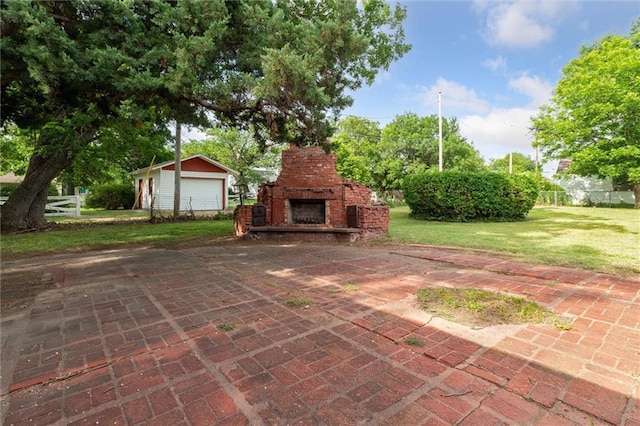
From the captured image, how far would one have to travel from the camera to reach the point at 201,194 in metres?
17.4

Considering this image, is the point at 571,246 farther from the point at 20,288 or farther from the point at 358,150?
the point at 358,150

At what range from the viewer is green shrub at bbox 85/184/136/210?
62.4ft

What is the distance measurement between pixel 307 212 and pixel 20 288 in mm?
5466

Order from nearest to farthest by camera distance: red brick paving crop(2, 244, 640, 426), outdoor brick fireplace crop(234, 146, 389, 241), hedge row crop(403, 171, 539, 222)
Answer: red brick paving crop(2, 244, 640, 426), outdoor brick fireplace crop(234, 146, 389, 241), hedge row crop(403, 171, 539, 222)

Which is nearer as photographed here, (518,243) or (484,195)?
(518,243)

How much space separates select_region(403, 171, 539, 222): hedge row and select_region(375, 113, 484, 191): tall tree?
9650 mm

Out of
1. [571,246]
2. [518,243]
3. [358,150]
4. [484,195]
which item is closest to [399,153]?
[358,150]

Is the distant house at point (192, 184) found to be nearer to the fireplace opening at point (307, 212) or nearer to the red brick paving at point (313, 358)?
the fireplace opening at point (307, 212)

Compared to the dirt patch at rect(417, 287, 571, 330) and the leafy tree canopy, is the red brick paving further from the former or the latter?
the leafy tree canopy

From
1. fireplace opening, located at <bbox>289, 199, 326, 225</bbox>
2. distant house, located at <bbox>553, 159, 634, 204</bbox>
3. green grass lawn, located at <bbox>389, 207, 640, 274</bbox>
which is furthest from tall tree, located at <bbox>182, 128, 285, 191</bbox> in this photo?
distant house, located at <bbox>553, 159, 634, 204</bbox>

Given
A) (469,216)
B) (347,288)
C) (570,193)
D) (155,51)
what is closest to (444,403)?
(347,288)

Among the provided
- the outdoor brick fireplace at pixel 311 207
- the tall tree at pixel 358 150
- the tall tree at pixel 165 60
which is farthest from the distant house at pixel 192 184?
the tall tree at pixel 165 60

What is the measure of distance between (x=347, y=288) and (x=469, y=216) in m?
9.54

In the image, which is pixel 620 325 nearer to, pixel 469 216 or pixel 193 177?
pixel 469 216
